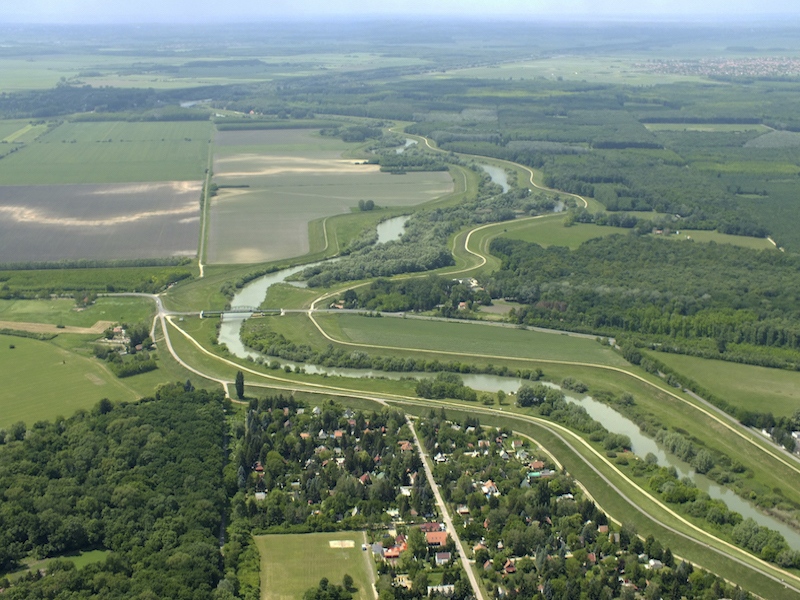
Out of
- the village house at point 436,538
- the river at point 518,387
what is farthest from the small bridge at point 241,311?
the village house at point 436,538

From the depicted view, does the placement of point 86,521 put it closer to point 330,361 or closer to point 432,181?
point 330,361

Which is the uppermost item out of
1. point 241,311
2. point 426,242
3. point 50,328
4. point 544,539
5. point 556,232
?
point 426,242

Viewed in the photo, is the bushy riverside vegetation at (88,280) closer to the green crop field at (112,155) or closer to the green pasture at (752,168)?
the green crop field at (112,155)

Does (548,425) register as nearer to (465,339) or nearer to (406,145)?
(465,339)

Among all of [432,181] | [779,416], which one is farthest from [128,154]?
[779,416]

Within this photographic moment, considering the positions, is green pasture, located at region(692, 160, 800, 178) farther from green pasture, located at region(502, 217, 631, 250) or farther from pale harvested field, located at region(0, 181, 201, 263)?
pale harvested field, located at region(0, 181, 201, 263)

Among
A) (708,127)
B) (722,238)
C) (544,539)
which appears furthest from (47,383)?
(708,127)
